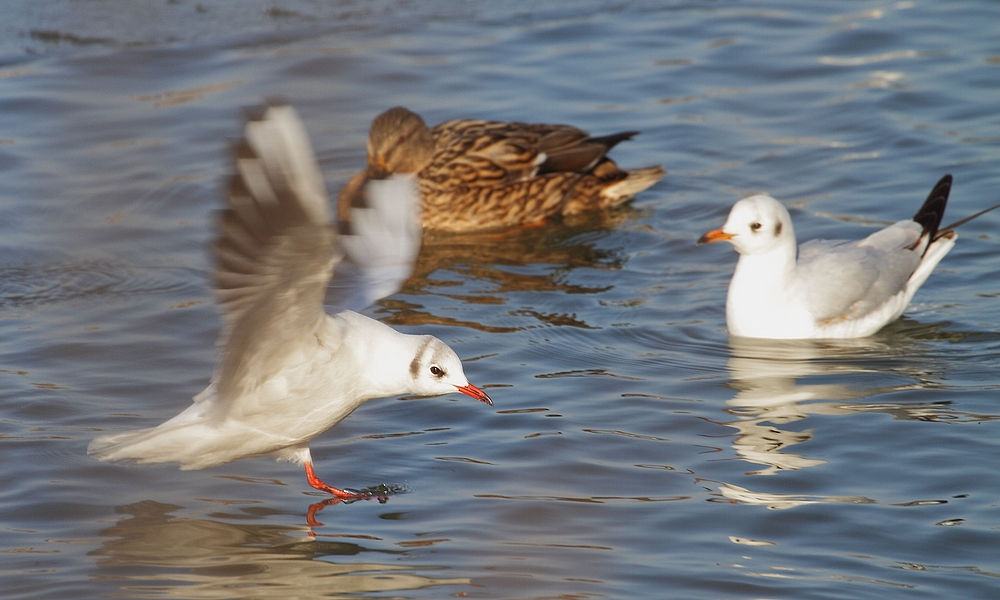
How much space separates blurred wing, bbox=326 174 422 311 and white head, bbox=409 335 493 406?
0.38 meters

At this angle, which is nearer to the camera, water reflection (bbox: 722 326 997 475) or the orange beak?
water reflection (bbox: 722 326 997 475)

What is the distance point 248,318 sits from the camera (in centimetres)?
426

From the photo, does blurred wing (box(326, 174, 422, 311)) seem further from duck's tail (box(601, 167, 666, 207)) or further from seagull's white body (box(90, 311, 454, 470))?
duck's tail (box(601, 167, 666, 207))

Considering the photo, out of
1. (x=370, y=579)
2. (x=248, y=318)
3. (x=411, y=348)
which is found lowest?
(x=370, y=579)

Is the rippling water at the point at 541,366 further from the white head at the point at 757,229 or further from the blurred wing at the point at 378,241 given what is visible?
the white head at the point at 757,229

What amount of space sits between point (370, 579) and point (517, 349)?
8.97 ft

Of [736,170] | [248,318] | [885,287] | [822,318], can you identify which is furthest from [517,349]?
[736,170]

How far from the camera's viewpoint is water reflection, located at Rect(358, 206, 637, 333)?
753 centimetres

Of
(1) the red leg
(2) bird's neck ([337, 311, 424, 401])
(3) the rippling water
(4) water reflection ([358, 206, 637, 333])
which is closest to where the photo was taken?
(3) the rippling water

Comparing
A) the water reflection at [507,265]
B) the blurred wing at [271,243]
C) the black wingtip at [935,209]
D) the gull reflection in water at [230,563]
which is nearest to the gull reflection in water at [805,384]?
the black wingtip at [935,209]

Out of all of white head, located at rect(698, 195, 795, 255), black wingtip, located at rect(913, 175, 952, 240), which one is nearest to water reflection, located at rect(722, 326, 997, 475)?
white head, located at rect(698, 195, 795, 255)

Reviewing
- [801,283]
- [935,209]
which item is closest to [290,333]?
[801,283]

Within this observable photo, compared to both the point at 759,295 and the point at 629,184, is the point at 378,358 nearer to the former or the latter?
the point at 759,295

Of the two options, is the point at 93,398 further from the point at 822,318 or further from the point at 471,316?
the point at 822,318
